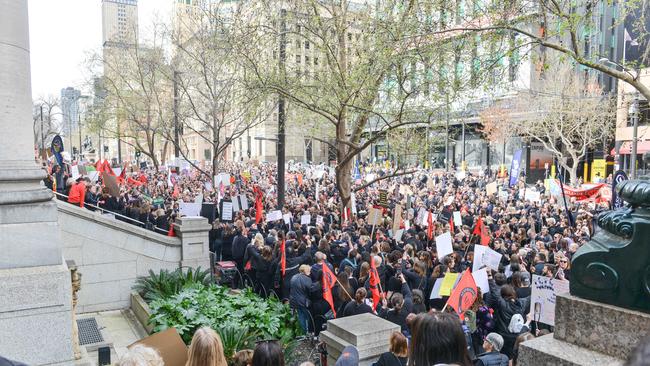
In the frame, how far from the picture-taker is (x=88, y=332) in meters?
8.86

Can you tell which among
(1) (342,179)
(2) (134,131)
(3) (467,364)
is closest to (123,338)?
(3) (467,364)

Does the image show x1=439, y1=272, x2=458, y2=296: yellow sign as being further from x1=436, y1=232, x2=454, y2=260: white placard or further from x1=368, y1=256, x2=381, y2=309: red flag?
x1=436, y1=232, x2=454, y2=260: white placard

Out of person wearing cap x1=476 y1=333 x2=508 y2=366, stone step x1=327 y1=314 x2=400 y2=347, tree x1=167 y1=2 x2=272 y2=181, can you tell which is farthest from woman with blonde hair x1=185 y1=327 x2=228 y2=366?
tree x1=167 y1=2 x2=272 y2=181

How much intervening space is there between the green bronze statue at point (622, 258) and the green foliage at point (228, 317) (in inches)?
211

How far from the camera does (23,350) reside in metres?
5.46

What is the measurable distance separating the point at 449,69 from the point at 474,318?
835cm

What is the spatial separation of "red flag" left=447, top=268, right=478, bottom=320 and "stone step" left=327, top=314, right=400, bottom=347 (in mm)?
1365

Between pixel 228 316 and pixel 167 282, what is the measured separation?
98.7 inches

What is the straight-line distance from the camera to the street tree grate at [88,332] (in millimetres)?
8328

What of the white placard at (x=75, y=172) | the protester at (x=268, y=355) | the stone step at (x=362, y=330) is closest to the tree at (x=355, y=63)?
the stone step at (x=362, y=330)

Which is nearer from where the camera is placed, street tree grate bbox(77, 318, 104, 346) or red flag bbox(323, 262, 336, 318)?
red flag bbox(323, 262, 336, 318)

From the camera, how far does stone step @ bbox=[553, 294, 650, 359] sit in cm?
267

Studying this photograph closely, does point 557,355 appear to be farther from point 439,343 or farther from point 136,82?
point 136,82

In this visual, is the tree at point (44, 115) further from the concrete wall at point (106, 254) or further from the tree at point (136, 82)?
the concrete wall at point (106, 254)
